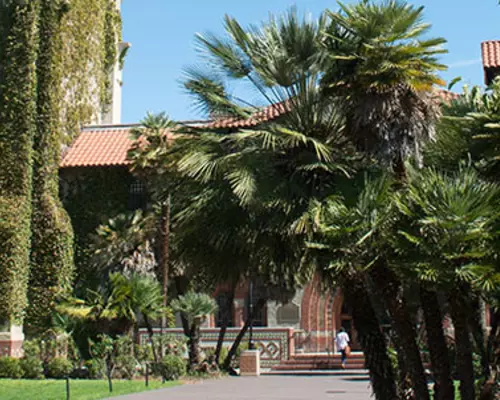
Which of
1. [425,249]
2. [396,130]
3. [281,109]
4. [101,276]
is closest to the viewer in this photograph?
[425,249]

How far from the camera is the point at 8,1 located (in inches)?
1329

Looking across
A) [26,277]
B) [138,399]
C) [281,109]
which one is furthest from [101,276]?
[281,109]

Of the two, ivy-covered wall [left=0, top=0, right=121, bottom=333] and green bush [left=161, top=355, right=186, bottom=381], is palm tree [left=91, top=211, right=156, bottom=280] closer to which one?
ivy-covered wall [left=0, top=0, right=121, bottom=333]

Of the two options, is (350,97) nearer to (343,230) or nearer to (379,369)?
(343,230)

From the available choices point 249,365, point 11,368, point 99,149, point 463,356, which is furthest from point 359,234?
point 99,149

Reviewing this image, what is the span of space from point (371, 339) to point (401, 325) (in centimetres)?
78

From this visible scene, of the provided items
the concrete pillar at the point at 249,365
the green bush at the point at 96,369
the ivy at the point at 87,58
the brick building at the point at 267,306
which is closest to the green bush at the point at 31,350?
the green bush at the point at 96,369

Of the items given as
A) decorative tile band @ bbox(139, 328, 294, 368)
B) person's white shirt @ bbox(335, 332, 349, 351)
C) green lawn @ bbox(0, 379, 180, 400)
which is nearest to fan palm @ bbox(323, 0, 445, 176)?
green lawn @ bbox(0, 379, 180, 400)

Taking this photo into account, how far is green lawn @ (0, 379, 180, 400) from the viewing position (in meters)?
20.2

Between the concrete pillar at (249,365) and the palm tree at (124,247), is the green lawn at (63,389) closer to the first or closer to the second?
the concrete pillar at (249,365)

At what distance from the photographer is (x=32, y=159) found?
3303 cm

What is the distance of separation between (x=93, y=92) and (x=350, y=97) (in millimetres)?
28155

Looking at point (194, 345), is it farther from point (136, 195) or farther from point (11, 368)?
point (136, 195)

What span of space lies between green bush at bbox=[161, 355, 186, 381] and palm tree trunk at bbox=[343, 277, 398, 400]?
15301 millimetres
